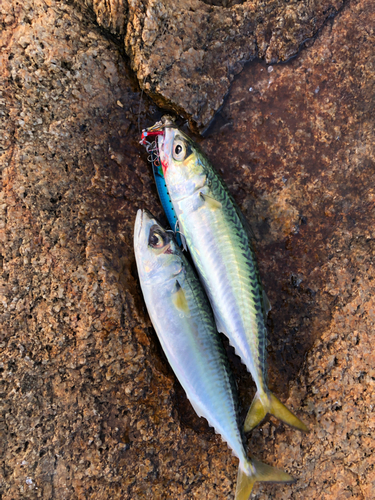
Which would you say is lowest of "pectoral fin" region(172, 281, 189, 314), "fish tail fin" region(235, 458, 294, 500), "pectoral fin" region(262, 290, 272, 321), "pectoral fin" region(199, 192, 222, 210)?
"fish tail fin" region(235, 458, 294, 500)

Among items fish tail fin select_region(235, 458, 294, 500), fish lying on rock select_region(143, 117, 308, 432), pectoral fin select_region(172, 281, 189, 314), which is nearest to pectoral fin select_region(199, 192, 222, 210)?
fish lying on rock select_region(143, 117, 308, 432)

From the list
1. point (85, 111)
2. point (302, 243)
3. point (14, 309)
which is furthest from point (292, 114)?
point (14, 309)

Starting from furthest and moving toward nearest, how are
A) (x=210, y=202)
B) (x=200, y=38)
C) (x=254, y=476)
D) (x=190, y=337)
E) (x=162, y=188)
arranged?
(x=162, y=188) → (x=200, y=38) → (x=210, y=202) → (x=190, y=337) → (x=254, y=476)

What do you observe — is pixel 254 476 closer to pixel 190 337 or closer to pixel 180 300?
pixel 190 337

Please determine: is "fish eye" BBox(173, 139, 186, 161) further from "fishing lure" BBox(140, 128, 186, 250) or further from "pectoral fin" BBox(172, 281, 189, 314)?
"pectoral fin" BBox(172, 281, 189, 314)

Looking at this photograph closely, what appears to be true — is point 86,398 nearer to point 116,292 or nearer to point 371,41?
point 116,292

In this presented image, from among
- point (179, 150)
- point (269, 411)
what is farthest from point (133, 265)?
point (269, 411)

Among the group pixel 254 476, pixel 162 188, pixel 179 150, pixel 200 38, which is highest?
pixel 200 38

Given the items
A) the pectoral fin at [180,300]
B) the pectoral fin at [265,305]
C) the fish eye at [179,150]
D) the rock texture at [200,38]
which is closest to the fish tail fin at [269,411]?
the pectoral fin at [265,305]
